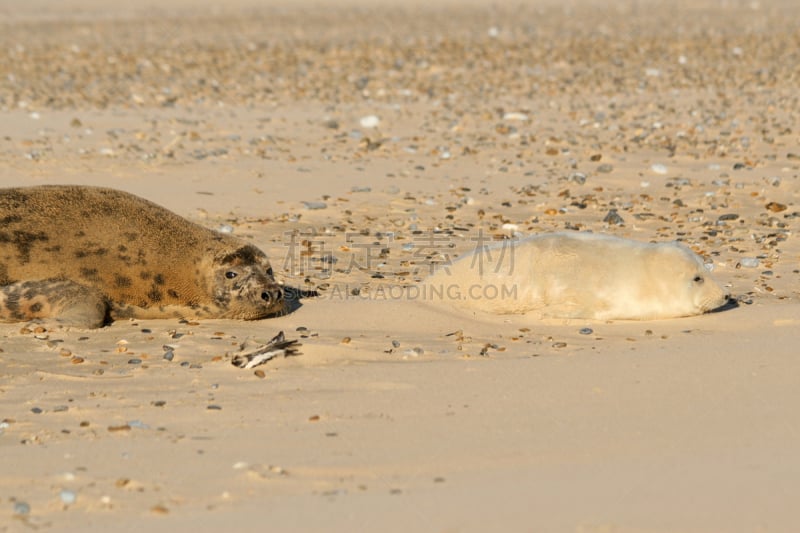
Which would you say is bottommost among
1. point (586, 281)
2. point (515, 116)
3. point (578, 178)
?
point (586, 281)

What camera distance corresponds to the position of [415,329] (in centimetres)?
616

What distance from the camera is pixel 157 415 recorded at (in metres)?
4.87

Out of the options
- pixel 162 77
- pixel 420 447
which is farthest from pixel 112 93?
pixel 420 447

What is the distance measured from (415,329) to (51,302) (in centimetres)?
185

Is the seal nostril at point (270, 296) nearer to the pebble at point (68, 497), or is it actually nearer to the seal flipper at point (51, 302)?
the seal flipper at point (51, 302)

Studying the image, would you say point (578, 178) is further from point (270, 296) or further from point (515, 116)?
point (270, 296)

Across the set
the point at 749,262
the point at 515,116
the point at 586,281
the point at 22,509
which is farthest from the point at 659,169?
the point at 22,509

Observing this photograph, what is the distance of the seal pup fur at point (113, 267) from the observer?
6.19m

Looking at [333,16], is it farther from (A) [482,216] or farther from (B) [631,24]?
(A) [482,216]

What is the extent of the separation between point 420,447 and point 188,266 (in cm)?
240

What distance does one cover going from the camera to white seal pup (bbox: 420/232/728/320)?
20.4ft

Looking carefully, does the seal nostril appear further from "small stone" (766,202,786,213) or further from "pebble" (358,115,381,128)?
"pebble" (358,115,381,128)

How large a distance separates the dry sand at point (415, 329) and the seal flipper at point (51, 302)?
0.10 m

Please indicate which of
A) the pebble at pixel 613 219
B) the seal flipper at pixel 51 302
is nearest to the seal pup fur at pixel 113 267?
the seal flipper at pixel 51 302
